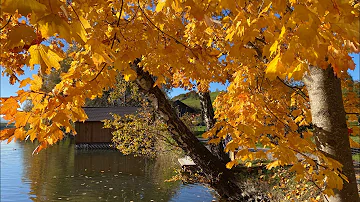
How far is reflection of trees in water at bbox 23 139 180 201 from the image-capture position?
37.7 feet

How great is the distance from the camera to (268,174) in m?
11.3

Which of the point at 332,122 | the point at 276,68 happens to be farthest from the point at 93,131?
the point at 276,68

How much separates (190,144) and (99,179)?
935 centimetres

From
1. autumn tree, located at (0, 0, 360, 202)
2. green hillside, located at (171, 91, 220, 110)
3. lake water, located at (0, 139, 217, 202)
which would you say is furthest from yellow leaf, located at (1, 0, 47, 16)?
lake water, located at (0, 139, 217, 202)

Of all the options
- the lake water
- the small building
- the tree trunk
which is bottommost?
the lake water

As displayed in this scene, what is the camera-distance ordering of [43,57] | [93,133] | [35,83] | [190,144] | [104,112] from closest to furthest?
[43,57] → [35,83] → [190,144] → [93,133] → [104,112]

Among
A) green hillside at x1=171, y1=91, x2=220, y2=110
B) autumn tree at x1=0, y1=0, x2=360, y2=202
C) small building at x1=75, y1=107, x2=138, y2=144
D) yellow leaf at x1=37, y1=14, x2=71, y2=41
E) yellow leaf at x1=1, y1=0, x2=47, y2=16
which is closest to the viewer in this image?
yellow leaf at x1=1, y1=0, x2=47, y2=16

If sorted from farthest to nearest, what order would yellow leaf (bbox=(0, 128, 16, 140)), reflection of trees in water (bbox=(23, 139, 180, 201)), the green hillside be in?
the green hillside → reflection of trees in water (bbox=(23, 139, 180, 201)) → yellow leaf (bbox=(0, 128, 16, 140))

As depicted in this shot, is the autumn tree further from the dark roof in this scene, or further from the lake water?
the dark roof

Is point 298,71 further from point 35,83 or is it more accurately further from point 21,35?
point 35,83

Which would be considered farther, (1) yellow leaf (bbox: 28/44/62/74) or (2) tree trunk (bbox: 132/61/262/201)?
(2) tree trunk (bbox: 132/61/262/201)

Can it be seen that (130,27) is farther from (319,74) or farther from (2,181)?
(2,181)

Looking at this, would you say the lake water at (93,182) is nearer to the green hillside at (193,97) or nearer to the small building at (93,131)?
the green hillside at (193,97)

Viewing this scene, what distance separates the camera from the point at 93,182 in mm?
13820
